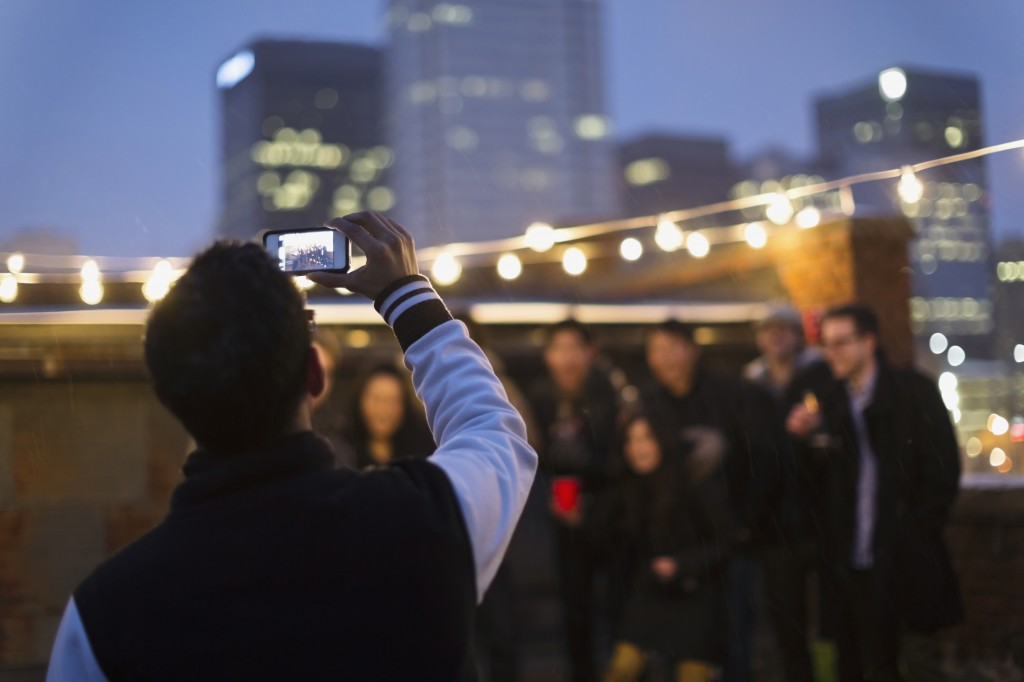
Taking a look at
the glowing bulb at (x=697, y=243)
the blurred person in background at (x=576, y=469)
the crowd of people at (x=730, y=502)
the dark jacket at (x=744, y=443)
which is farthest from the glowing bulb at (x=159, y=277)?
the glowing bulb at (x=697, y=243)

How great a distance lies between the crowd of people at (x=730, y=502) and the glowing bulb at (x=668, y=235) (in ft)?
5.29

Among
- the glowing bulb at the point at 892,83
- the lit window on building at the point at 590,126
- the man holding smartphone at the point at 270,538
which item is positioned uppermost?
the lit window on building at the point at 590,126

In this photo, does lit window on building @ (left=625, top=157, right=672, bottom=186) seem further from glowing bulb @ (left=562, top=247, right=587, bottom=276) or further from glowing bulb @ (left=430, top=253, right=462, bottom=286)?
glowing bulb @ (left=430, top=253, right=462, bottom=286)

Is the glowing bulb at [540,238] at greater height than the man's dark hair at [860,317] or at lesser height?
greater

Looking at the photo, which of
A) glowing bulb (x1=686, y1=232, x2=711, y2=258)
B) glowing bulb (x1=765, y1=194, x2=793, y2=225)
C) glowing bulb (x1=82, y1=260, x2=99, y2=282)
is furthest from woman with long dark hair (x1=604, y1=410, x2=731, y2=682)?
glowing bulb (x1=82, y1=260, x2=99, y2=282)

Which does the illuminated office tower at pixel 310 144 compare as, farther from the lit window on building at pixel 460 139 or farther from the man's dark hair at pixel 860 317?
the man's dark hair at pixel 860 317

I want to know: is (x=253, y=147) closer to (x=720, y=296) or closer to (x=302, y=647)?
(x=720, y=296)

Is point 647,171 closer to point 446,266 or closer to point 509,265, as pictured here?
point 509,265

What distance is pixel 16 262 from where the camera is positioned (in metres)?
7.09

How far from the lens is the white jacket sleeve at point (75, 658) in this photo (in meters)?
1.25

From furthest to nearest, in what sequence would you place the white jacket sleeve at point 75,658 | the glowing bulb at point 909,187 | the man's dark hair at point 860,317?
the glowing bulb at point 909,187
the man's dark hair at point 860,317
the white jacket sleeve at point 75,658

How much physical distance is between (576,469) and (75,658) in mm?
4207

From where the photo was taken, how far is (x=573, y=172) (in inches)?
6038

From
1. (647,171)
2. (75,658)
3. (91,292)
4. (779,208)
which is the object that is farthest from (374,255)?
(647,171)
